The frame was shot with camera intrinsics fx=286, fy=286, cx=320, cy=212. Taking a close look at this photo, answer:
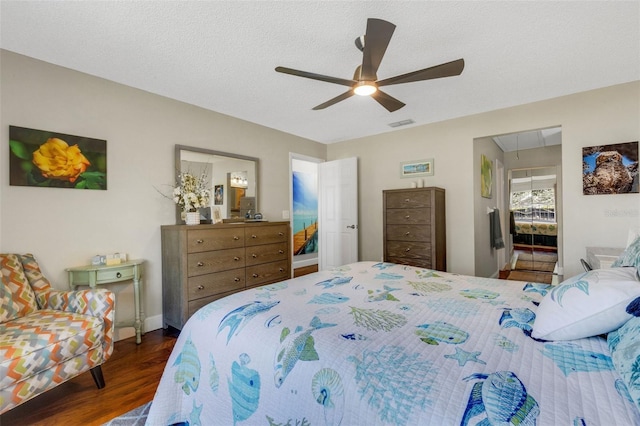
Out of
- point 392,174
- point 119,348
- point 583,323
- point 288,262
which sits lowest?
point 119,348

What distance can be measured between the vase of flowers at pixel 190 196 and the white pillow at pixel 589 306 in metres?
2.96

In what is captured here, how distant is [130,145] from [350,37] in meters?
2.33

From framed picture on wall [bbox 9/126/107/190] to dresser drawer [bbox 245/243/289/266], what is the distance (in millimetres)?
1543

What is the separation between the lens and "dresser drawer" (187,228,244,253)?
9.10ft

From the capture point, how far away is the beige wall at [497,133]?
2910mm

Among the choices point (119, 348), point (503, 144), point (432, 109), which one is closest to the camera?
point (119, 348)

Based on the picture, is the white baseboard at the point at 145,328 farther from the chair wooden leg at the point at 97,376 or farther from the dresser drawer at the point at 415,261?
the dresser drawer at the point at 415,261

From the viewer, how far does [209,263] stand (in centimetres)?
290

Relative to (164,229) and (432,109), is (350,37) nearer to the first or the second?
(432,109)

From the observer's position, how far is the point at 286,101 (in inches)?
129

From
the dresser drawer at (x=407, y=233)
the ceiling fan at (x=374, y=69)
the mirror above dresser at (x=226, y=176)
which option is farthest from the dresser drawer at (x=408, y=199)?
the mirror above dresser at (x=226, y=176)

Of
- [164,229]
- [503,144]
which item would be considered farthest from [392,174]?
[164,229]

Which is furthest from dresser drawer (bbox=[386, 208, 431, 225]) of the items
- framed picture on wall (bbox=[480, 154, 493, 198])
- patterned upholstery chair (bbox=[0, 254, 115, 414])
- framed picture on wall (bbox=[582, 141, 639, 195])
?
patterned upholstery chair (bbox=[0, 254, 115, 414])

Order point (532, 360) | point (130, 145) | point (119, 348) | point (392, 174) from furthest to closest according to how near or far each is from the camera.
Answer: point (392, 174)
point (130, 145)
point (119, 348)
point (532, 360)
